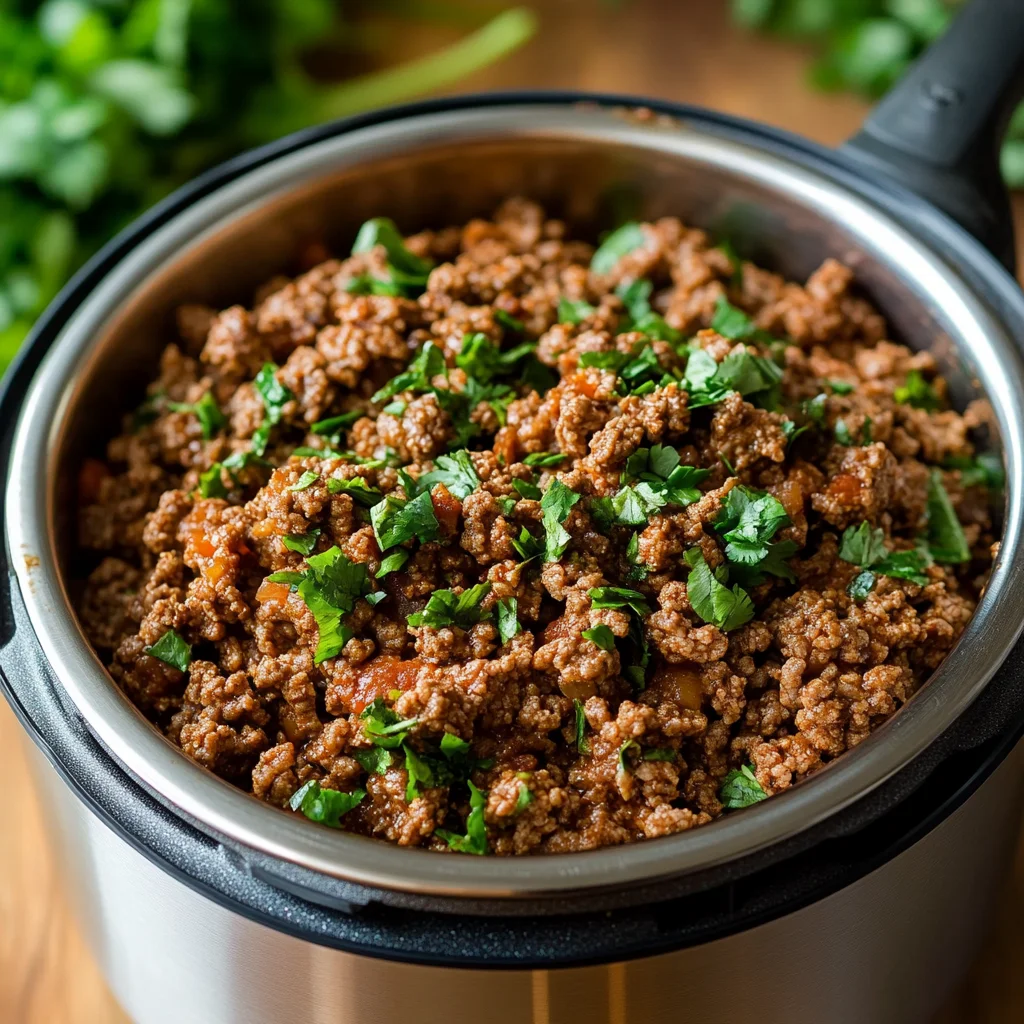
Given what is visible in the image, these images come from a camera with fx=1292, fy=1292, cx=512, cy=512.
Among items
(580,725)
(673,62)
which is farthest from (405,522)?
(673,62)

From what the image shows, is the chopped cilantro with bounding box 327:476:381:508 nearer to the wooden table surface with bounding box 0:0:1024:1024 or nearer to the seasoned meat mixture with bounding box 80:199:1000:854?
the seasoned meat mixture with bounding box 80:199:1000:854

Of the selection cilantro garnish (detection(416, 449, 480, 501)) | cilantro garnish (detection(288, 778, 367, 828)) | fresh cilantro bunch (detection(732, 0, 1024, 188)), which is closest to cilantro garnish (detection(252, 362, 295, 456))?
cilantro garnish (detection(416, 449, 480, 501))

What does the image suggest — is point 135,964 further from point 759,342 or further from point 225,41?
point 225,41

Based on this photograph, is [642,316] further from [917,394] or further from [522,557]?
Result: [522,557]

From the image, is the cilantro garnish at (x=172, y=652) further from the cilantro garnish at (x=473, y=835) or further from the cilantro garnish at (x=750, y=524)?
the cilantro garnish at (x=750, y=524)

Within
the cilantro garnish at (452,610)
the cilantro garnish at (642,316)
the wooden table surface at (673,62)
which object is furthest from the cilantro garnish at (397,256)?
the wooden table surface at (673,62)

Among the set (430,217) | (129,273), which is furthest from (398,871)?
(430,217)
